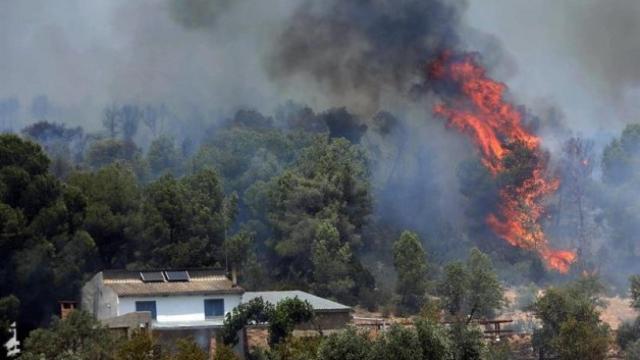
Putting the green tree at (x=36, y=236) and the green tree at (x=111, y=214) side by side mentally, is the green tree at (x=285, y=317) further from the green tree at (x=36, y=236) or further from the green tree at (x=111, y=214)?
the green tree at (x=111, y=214)

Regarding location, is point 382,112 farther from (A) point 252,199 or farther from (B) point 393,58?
(A) point 252,199

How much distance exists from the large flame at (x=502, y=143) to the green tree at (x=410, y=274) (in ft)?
51.2

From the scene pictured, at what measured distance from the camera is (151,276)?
7844 centimetres

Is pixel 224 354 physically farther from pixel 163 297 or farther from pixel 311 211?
pixel 311 211

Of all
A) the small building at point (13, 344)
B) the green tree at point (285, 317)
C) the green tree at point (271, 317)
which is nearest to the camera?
the green tree at point (285, 317)

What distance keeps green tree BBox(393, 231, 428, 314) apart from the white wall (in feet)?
51.5

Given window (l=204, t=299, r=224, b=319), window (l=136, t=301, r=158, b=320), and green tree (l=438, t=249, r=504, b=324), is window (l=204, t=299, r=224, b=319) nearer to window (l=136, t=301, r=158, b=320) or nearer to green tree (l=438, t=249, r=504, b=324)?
window (l=136, t=301, r=158, b=320)

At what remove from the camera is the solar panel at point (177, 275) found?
257 feet

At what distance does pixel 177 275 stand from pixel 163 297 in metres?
3.31

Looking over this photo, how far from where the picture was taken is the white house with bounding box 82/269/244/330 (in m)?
75.2

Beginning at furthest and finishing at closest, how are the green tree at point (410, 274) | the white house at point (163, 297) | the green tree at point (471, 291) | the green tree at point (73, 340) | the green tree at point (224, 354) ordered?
the green tree at point (410, 274) → the green tree at point (471, 291) → the white house at point (163, 297) → the green tree at point (73, 340) → the green tree at point (224, 354)

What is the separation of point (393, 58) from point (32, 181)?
1838 inches

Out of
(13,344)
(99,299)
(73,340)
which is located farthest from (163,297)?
(73,340)

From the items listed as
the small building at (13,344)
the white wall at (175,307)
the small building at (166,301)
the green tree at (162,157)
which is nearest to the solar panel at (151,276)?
the small building at (166,301)
